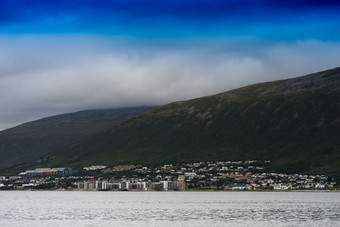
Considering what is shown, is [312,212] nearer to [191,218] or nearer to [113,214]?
[191,218]

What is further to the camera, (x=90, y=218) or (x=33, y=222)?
(x=90, y=218)

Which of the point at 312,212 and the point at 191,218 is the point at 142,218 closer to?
the point at 191,218

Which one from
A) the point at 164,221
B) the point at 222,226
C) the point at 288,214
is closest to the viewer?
the point at 222,226

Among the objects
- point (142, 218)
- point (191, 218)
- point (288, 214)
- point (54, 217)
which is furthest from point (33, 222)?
point (288, 214)

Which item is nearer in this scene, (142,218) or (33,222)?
(33,222)

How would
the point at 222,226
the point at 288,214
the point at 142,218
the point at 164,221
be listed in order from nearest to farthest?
the point at 222,226 → the point at 164,221 → the point at 142,218 → the point at 288,214

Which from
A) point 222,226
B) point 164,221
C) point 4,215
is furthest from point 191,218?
point 4,215

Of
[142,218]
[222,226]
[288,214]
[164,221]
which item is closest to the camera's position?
[222,226]
